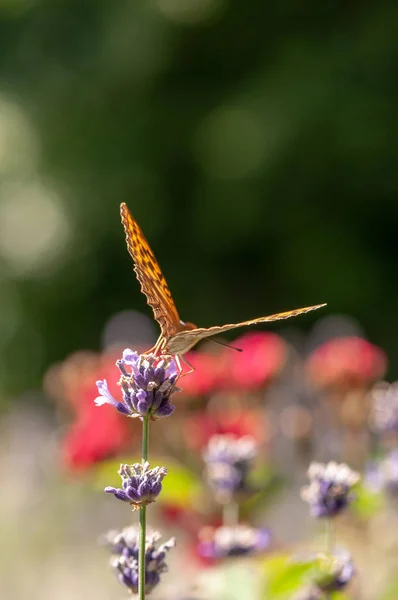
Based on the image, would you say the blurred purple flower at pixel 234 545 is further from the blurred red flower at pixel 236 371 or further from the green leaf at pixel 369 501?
the blurred red flower at pixel 236 371

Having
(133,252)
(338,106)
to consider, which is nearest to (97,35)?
(338,106)

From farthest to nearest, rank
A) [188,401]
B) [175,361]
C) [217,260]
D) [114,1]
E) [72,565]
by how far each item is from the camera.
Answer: [217,260] → [114,1] → [72,565] → [188,401] → [175,361]

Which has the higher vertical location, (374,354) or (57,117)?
(57,117)

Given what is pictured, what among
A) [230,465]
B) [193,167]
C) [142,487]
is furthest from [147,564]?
[193,167]

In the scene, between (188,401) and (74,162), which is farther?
(74,162)

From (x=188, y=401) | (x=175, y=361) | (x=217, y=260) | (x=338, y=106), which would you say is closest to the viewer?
(x=175, y=361)

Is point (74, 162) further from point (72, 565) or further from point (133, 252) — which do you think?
point (133, 252)

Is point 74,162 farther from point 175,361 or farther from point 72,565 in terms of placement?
point 175,361

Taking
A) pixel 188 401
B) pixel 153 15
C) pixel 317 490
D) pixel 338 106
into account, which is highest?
pixel 153 15

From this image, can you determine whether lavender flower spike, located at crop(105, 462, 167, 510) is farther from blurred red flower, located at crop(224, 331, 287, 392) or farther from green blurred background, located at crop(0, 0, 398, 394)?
green blurred background, located at crop(0, 0, 398, 394)
